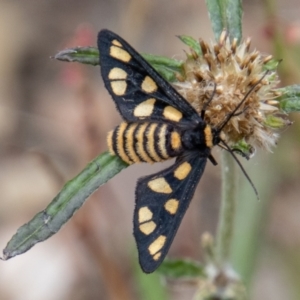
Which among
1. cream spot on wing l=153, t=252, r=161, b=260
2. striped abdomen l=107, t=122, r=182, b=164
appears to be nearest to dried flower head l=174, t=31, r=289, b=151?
striped abdomen l=107, t=122, r=182, b=164

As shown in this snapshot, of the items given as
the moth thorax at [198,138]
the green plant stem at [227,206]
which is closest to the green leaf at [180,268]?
the green plant stem at [227,206]

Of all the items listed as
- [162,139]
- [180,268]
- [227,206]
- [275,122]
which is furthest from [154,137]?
[180,268]

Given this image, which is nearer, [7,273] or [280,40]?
[280,40]

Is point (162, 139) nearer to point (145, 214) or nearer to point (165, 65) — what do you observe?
point (145, 214)

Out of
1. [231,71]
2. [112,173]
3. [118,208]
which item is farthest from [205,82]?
[118,208]

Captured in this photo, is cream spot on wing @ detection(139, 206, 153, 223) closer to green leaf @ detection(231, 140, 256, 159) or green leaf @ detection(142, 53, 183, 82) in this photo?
green leaf @ detection(231, 140, 256, 159)

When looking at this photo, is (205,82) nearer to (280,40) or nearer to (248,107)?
(248,107)

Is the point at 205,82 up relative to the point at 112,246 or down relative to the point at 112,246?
up
